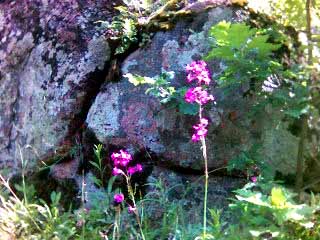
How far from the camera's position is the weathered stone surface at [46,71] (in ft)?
13.1

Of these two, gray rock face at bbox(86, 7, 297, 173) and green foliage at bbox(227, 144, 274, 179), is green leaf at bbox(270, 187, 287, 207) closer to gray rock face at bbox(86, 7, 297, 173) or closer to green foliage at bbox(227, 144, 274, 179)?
green foliage at bbox(227, 144, 274, 179)

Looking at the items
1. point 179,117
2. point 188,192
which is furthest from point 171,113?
point 188,192

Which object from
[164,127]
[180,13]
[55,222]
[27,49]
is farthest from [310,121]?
[27,49]

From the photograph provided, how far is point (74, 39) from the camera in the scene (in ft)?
13.5

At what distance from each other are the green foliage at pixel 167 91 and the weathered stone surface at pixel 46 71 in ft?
2.23

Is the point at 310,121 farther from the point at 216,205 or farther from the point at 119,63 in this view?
the point at 119,63

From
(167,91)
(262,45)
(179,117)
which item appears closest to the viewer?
(262,45)

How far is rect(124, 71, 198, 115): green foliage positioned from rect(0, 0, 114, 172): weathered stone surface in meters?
0.68

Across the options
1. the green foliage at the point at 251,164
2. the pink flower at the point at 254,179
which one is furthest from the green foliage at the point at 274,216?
the green foliage at the point at 251,164

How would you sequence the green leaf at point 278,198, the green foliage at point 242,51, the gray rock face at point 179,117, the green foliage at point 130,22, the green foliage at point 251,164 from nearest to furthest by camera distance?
the green leaf at point 278,198 → the green foliage at point 242,51 → the green foliage at point 251,164 → the gray rock face at point 179,117 → the green foliage at point 130,22

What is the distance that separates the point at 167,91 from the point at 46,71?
1.06 meters

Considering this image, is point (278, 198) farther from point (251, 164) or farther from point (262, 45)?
point (262, 45)

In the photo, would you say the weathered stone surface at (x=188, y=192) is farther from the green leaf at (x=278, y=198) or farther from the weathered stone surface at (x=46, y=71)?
the green leaf at (x=278, y=198)

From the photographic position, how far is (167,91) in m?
3.48
